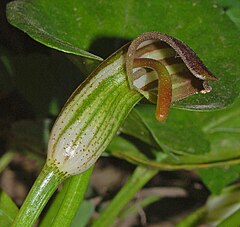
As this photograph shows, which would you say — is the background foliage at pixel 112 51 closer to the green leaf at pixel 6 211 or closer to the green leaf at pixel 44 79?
the green leaf at pixel 44 79

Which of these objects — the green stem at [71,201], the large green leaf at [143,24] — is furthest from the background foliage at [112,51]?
the green stem at [71,201]

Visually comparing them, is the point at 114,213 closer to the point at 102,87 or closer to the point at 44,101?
the point at 44,101

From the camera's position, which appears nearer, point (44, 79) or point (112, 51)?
point (112, 51)

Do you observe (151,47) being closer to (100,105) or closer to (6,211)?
(100,105)

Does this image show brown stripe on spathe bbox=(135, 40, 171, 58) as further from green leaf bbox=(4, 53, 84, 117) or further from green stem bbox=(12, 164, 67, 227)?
green leaf bbox=(4, 53, 84, 117)

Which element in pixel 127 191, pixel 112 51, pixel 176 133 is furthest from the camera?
pixel 127 191

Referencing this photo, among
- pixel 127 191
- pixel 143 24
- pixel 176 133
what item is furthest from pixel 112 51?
pixel 127 191
